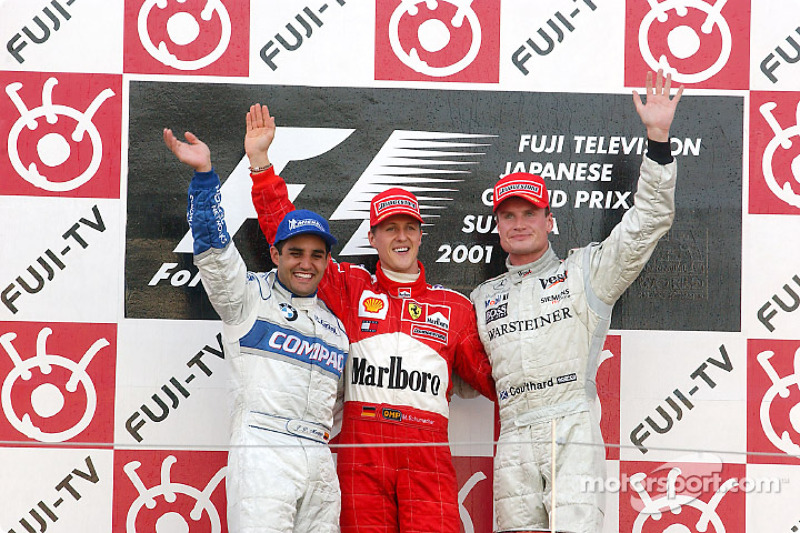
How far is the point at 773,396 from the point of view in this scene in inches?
133

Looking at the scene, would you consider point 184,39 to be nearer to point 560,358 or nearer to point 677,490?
point 560,358

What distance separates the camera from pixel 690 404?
3.39 metres

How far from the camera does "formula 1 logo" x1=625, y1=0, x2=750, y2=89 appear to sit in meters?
3.44

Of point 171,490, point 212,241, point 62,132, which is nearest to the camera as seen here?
point 212,241

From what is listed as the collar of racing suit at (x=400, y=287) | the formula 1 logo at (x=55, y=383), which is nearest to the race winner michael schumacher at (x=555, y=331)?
the collar of racing suit at (x=400, y=287)

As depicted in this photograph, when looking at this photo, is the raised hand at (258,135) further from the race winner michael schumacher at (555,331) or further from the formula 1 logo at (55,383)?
the formula 1 logo at (55,383)

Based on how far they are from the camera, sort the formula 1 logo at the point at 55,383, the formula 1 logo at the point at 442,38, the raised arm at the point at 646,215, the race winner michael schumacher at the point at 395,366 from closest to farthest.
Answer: the raised arm at the point at 646,215 → the race winner michael schumacher at the point at 395,366 → the formula 1 logo at the point at 55,383 → the formula 1 logo at the point at 442,38

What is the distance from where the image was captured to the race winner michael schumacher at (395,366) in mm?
2898

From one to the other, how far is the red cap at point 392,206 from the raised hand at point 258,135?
43 centimetres

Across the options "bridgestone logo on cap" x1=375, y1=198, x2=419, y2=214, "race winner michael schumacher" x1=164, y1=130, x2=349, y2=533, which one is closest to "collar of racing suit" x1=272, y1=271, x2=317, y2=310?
"race winner michael schumacher" x1=164, y1=130, x2=349, y2=533

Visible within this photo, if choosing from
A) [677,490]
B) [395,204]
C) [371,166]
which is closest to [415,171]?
[371,166]

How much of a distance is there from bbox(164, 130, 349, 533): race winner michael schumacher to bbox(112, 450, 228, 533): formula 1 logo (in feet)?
1.92

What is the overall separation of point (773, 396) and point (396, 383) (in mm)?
1523

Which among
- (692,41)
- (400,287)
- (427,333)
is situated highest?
(692,41)
